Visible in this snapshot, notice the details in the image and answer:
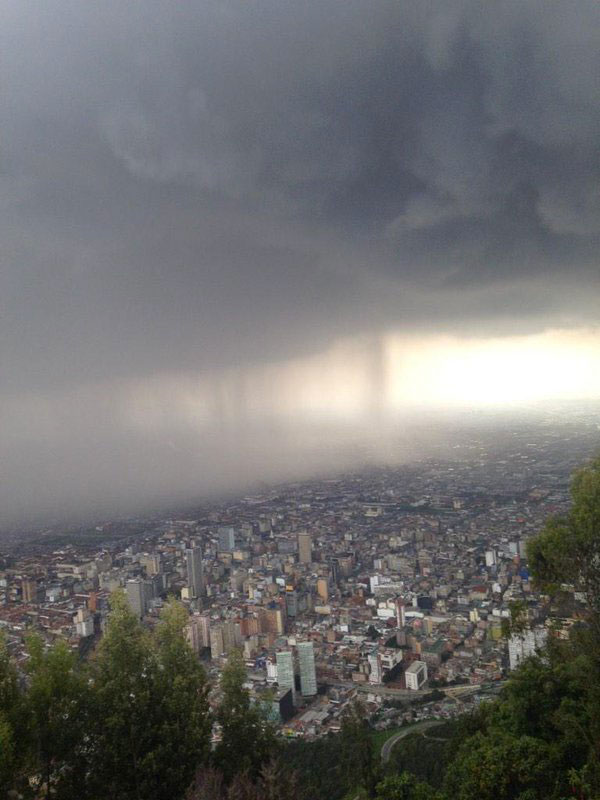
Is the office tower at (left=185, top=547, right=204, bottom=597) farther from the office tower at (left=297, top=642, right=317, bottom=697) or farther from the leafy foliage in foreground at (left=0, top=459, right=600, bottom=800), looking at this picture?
the leafy foliage in foreground at (left=0, top=459, right=600, bottom=800)

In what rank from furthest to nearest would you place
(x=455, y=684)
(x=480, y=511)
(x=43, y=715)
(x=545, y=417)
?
(x=545, y=417), (x=480, y=511), (x=455, y=684), (x=43, y=715)

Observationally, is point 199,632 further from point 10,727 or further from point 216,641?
point 10,727

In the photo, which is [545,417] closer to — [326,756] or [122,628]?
[326,756]

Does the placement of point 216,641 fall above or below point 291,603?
above

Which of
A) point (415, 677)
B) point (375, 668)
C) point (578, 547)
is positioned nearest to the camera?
point (578, 547)

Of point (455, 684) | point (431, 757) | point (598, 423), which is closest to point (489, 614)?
point (455, 684)

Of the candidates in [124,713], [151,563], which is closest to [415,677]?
[124,713]
